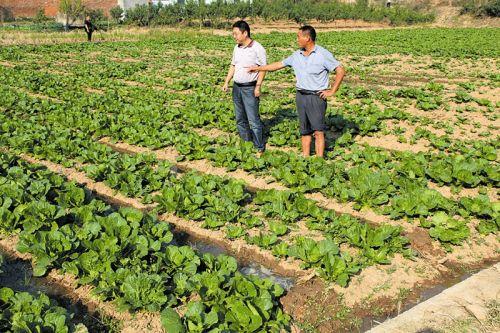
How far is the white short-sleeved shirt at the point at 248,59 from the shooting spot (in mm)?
6781

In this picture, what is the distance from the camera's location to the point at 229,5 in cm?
5200

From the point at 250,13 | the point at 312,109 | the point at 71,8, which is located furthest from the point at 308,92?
the point at 250,13

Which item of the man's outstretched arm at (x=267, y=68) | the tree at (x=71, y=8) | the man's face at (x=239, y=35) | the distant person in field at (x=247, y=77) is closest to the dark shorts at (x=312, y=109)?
the man's outstretched arm at (x=267, y=68)

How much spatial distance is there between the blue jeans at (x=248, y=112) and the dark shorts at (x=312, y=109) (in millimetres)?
830

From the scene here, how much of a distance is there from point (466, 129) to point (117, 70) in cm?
1341

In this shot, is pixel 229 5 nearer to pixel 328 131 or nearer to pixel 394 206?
pixel 328 131

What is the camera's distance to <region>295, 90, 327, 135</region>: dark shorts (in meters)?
6.41

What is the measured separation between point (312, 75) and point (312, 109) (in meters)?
0.53

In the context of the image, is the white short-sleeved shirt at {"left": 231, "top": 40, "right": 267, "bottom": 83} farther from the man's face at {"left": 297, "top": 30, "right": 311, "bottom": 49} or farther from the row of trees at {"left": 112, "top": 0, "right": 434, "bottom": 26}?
the row of trees at {"left": 112, "top": 0, "right": 434, "bottom": 26}

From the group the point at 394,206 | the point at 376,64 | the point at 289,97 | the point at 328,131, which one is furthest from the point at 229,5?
the point at 394,206

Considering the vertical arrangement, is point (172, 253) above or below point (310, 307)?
above

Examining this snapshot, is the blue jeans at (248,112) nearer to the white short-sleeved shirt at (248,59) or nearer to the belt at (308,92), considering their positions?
the white short-sleeved shirt at (248,59)

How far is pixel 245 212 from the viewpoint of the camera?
5.31m

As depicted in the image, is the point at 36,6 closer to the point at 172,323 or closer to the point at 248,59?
the point at 248,59
